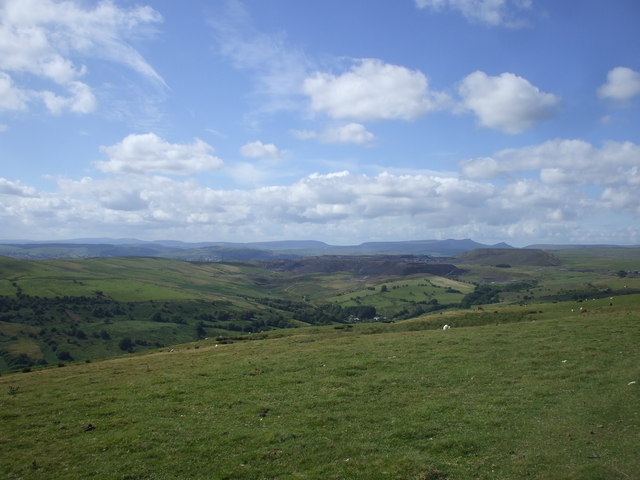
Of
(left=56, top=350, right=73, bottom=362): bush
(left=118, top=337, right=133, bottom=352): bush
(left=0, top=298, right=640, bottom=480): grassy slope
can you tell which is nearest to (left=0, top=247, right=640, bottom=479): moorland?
(left=0, top=298, right=640, bottom=480): grassy slope

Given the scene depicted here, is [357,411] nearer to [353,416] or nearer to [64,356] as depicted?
[353,416]

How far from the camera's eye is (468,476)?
15.7m

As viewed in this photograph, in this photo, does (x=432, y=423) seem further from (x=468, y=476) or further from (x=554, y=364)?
(x=554, y=364)

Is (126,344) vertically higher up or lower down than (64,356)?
lower down

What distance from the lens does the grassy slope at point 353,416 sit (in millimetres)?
17047

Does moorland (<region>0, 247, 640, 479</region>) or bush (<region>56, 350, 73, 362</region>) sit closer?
moorland (<region>0, 247, 640, 479</region>)

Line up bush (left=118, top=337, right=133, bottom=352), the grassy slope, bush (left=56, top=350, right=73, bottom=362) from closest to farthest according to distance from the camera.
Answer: the grassy slope, bush (left=56, top=350, right=73, bottom=362), bush (left=118, top=337, right=133, bottom=352)

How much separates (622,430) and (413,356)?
17453 millimetres

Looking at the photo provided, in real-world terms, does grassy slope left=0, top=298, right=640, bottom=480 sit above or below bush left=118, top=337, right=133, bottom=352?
above

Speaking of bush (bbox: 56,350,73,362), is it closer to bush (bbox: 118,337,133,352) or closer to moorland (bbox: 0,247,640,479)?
bush (bbox: 118,337,133,352)

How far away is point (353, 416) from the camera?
22.5 metres

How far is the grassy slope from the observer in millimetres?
17047

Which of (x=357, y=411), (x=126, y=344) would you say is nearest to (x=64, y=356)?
(x=126, y=344)

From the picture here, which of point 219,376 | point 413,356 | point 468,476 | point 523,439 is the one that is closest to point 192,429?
point 219,376
